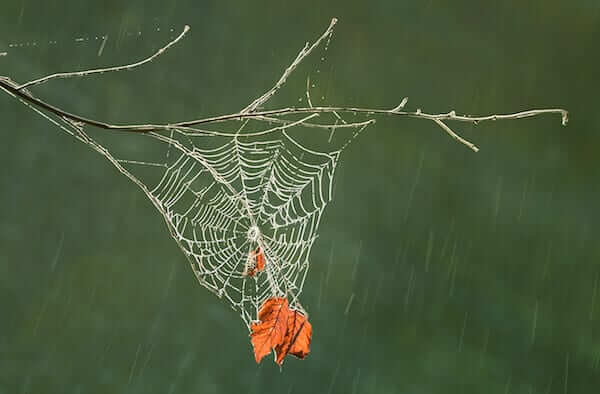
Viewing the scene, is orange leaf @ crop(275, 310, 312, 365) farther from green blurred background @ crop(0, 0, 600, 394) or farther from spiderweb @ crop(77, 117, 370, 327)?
green blurred background @ crop(0, 0, 600, 394)

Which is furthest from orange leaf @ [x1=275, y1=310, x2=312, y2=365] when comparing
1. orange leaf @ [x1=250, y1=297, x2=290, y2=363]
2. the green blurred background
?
the green blurred background

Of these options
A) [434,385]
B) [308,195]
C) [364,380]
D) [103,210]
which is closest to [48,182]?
[103,210]

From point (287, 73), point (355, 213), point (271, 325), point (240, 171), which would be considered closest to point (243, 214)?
point (271, 325)

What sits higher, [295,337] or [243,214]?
[243,214]

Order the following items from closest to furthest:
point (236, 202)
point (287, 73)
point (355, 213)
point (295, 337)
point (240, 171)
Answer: point (287, 73) < point (295, 337) < point (236, 202) < point (240, 171) < point (355, 213)

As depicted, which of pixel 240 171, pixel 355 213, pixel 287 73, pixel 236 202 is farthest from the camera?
pixel 355 213

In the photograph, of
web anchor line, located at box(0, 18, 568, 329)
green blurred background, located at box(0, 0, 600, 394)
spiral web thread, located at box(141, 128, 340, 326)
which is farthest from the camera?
green blurred background, located at box(0, 0, 600, 394)

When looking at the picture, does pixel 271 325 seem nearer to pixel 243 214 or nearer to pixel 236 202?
pixel 243 214
